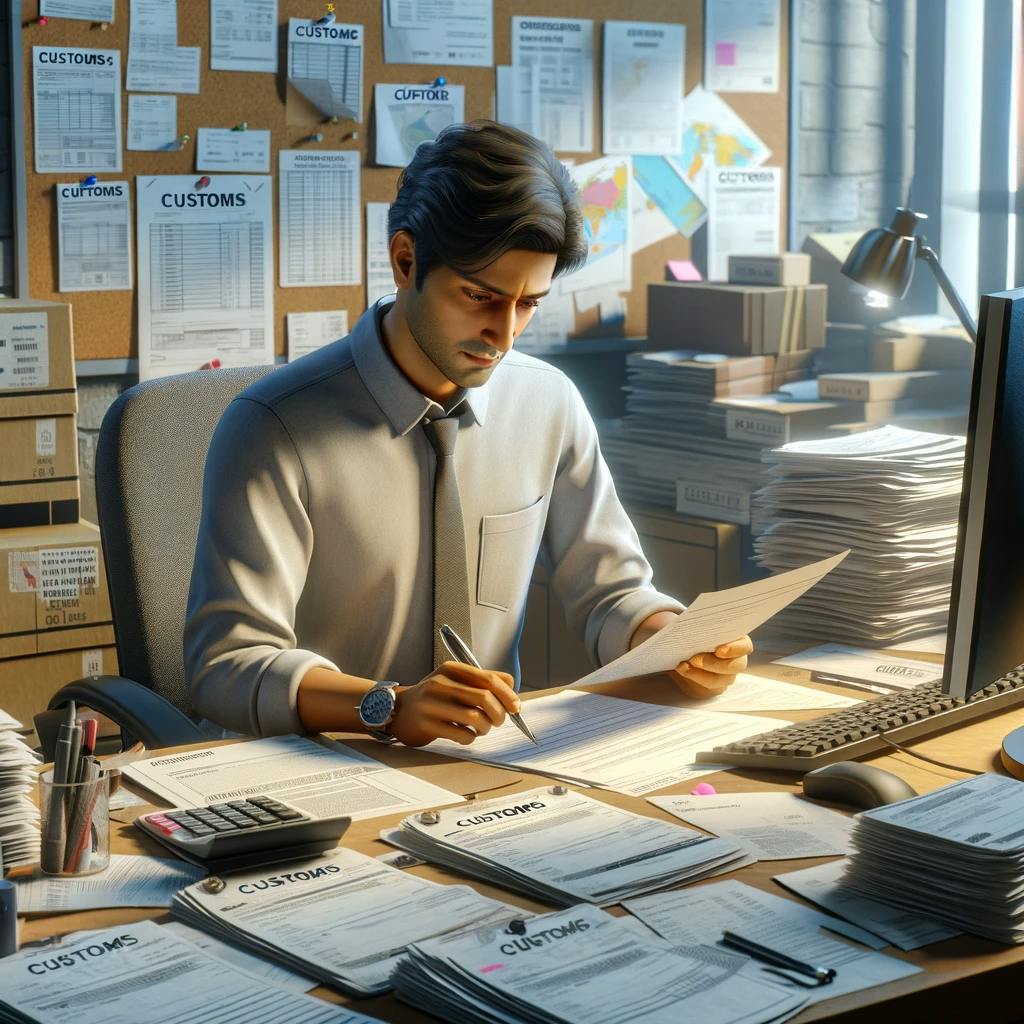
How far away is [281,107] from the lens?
9.45 feet

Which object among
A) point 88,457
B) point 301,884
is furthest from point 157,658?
point 88,457

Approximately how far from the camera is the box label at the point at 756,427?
2701mm

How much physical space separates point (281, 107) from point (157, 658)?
1.47m

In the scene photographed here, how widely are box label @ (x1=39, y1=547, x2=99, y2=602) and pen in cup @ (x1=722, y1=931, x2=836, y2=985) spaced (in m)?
1.82

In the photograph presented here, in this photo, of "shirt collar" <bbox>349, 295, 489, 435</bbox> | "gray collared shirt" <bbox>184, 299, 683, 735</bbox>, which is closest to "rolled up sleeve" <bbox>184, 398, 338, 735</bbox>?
"gray collared shirt" <bbox>184, 299, 683, 735</bbox>

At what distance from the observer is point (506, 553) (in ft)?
5.98

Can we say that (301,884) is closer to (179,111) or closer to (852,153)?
(179,111)

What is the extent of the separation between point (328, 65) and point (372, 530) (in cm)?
152

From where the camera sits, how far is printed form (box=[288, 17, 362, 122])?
2.87 m

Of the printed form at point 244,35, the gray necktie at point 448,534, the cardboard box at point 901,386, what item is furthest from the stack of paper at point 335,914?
the printed form at point 244,35

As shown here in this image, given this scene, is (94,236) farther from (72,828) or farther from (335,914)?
(335,914)

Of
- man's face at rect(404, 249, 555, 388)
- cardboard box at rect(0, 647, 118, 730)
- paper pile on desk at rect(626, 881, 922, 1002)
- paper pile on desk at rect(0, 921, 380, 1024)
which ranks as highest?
man's face at rect(404, 249, 555, 388)

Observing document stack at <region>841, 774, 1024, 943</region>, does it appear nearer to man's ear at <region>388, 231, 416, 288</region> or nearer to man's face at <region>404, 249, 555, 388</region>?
man's face at <region>404, 249, 555, 388</region>

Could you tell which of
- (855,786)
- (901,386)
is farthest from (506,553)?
(901,386)
